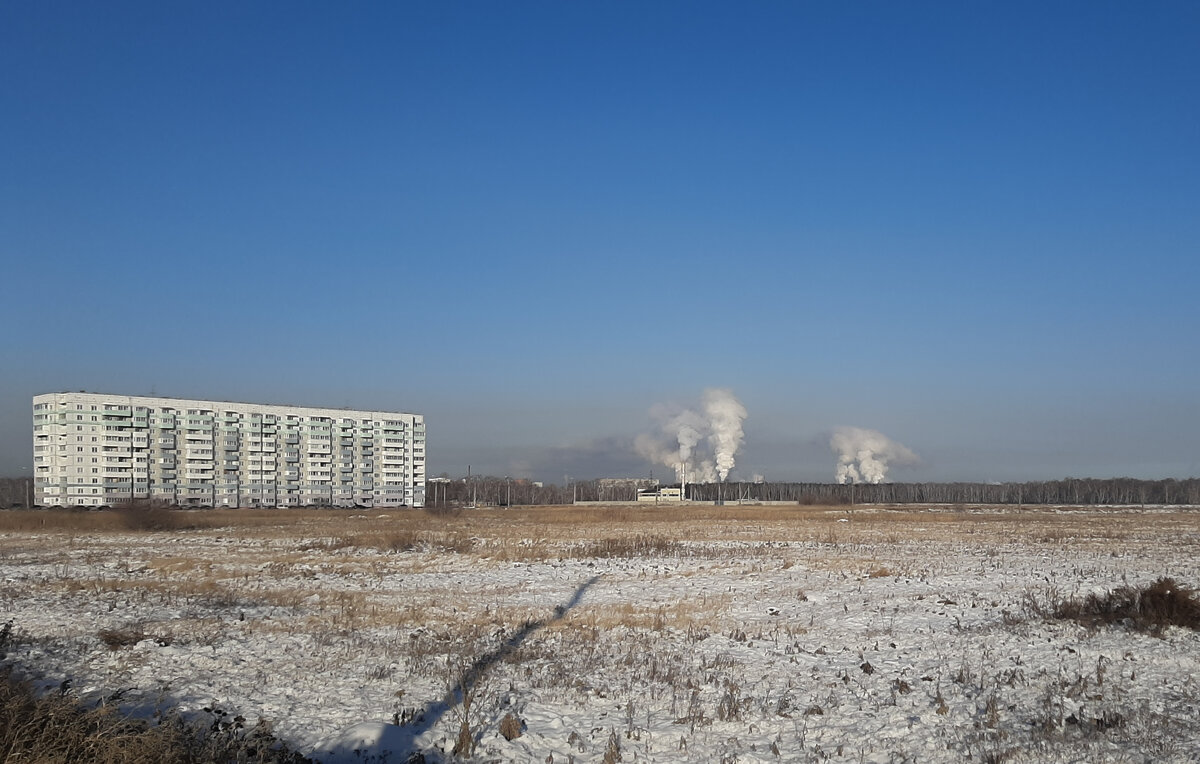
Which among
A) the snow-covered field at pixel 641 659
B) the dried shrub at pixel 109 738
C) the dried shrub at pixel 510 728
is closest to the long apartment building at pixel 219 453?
the snow-covered field at pixel 641 659

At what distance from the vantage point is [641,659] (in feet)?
48.4

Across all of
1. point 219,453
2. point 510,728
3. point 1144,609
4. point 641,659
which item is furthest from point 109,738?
point 219,453

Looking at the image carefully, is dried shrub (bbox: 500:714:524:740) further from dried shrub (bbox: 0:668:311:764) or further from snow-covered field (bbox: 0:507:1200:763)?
dried shrub (bbox: 0:668:311:764)

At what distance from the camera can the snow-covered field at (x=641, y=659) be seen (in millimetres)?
10297

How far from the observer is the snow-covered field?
10297 mm

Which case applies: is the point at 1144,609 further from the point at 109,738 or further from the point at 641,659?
the point at 109,738

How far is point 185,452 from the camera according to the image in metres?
123

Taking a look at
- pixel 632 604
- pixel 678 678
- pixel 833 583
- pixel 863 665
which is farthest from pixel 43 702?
pixel 833 583

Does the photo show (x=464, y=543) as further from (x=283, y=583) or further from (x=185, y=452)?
(x=185, y=452)

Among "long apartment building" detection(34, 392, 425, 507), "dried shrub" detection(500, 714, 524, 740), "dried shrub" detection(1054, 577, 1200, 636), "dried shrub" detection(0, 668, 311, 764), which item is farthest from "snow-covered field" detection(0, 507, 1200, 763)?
"long apartment building" detection(34, 392, 425, 507)

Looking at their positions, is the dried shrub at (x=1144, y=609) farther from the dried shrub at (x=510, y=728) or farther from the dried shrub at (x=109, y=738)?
the dried shrub at (x=109, y=738)

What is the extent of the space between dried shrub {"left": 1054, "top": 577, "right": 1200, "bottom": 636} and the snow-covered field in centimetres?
56

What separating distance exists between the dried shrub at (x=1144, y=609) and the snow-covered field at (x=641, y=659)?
0.56m

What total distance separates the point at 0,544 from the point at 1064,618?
49.8 metres
